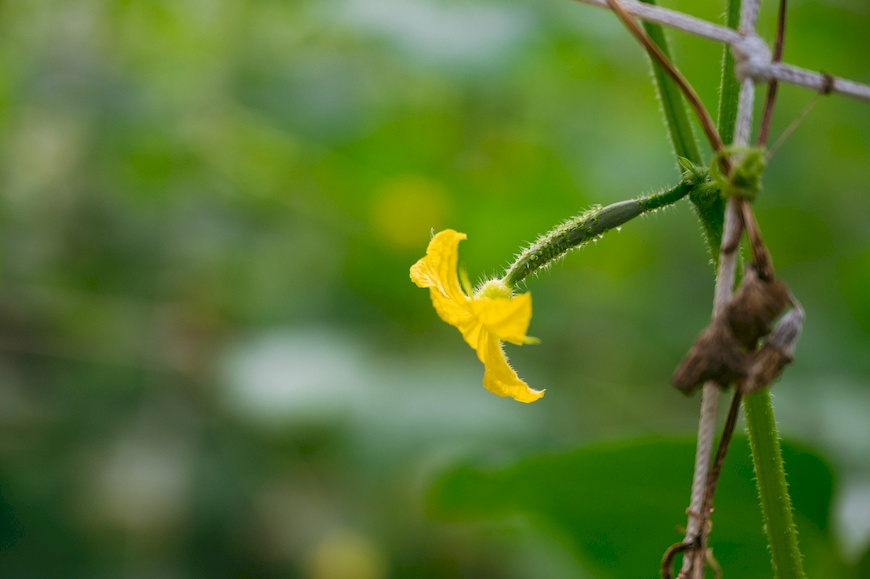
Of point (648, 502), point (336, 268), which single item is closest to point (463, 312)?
point (648, 502)

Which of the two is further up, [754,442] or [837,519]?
[837,519]

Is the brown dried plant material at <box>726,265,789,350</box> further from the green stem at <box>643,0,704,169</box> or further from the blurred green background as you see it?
the blurred green background

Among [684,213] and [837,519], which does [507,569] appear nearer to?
[684,213]

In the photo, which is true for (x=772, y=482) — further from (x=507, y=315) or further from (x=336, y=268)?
(x=336, y=268)

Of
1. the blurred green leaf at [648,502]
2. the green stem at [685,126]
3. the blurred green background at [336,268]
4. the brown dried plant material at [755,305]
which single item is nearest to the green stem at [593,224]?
the green stem at [685,126]

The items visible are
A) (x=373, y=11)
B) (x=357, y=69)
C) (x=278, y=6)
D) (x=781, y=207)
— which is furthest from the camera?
(x=278, y=6)

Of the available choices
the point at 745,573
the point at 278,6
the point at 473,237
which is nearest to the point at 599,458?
the point at 745,573

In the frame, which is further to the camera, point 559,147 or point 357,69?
point 357,69
